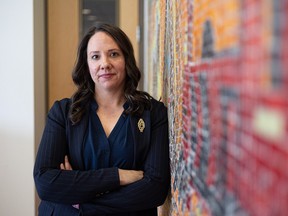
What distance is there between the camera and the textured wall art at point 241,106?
293 millimetres

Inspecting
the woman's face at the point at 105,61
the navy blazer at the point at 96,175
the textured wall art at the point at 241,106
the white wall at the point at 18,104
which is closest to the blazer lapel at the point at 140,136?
the navy blazer at the point at 96,175

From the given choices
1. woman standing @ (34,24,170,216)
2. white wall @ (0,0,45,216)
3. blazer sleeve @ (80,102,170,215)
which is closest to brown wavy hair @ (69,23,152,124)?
woman standing @ (34,24,170,216)

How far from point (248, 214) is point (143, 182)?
2.91 ft

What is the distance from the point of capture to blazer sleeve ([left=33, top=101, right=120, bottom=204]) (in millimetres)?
1224

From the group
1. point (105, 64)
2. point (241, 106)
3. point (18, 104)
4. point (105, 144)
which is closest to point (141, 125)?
point (105, 144)

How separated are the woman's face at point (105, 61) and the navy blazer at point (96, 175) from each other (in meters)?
0.13

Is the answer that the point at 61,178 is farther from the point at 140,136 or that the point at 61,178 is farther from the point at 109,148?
the point at 140,136

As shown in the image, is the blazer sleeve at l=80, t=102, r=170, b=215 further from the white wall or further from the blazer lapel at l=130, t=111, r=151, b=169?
the white wall

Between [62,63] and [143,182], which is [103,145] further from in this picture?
[62,63]

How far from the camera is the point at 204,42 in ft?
1.78

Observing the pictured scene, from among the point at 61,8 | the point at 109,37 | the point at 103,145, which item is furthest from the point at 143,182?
the point at 61,8

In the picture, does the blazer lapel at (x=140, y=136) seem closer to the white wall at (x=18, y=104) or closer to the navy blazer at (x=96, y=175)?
the navy blazer at (x=96, y=175)

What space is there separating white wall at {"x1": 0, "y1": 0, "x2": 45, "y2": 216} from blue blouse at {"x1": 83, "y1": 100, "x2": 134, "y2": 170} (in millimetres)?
1529

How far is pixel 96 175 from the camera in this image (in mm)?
1237
